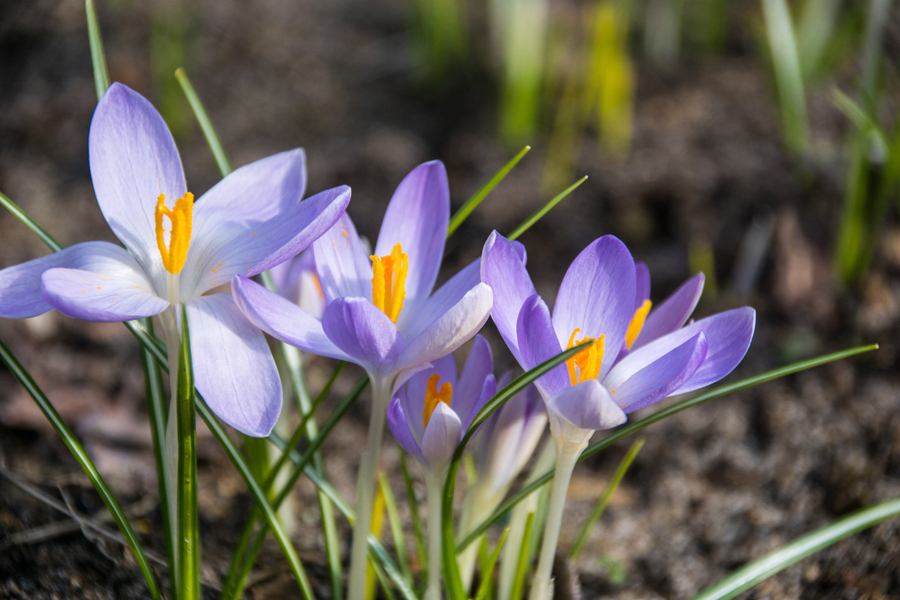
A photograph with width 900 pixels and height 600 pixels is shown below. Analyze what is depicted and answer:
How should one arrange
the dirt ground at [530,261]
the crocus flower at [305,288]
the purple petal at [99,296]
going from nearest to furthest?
the purple petal at [99,296]
the crocus flower at [305,288]
the dirt ground at [530,261]

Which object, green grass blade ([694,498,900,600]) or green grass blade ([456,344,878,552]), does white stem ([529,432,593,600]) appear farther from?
green grass blade ([694,498,900,600])

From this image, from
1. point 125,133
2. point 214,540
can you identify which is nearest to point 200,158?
point 214,540

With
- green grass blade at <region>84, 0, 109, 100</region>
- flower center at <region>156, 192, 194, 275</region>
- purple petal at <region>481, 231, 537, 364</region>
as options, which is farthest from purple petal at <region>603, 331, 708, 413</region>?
green grass blade at <region>84, 0, 109, 100</region>

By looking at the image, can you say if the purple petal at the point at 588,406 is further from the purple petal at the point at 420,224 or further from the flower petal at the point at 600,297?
the purple petal at the point at 420,224

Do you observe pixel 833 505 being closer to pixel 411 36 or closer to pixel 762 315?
pixel 762 315

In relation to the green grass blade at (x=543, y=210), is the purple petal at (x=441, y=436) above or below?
below

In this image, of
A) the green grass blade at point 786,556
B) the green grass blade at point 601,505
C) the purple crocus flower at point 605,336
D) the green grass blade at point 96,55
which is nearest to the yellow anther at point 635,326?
the purple crocus flower at point 605,336

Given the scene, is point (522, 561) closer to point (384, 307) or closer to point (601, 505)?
point (601, 505)
